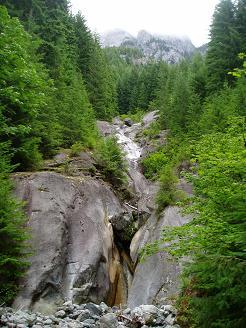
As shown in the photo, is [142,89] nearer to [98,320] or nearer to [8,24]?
[8,24]

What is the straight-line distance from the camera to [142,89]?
179 feet

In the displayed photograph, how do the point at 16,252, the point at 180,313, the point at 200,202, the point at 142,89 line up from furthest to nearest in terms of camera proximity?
1. the point at 142,89
2. the point at 16,252
3. the point at 180,313
4. the point at 200,202

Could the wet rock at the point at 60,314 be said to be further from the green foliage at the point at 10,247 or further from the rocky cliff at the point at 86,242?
the green foliage at the point at 10,247

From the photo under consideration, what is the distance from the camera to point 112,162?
20.4m

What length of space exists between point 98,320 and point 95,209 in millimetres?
6213

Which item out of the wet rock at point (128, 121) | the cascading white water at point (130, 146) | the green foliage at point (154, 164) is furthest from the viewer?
the wet rock at point (128, 121)

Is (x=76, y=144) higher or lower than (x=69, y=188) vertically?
higher

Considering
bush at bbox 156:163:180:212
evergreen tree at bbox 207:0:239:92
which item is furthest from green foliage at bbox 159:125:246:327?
evergreen tree at bbox 207:0:239:92

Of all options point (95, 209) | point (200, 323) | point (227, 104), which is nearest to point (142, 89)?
point (227, 104)

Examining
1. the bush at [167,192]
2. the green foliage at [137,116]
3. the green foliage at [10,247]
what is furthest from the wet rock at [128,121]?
the green foliage at [10,247]

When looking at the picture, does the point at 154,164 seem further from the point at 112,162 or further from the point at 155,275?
the point at 155,275

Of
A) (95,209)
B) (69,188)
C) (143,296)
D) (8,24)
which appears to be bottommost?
(143,296)

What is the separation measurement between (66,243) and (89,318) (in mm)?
3674

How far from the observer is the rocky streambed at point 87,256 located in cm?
1133
